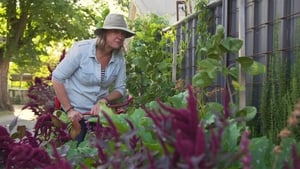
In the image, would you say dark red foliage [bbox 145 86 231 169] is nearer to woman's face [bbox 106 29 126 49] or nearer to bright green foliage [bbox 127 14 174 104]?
woman's face [bbox 106 29 126 49]

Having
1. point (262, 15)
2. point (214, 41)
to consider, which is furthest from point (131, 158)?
point (262, 15)

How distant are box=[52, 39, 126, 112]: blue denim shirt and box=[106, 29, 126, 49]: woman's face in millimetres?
160

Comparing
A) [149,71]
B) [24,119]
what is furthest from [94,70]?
[24,119]

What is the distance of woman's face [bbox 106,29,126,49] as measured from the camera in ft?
15.1

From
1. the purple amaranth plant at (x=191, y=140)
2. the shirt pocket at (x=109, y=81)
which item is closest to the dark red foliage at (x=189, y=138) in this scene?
the purple amaranth plant at (x=191, y=140)

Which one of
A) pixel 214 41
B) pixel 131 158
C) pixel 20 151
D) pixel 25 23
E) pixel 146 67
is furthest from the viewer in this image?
pixel 25 23

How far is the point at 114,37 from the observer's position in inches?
181

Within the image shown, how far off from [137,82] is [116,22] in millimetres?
4258

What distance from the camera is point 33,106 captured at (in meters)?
4.99

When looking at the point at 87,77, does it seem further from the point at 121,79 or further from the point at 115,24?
the point at 115,24

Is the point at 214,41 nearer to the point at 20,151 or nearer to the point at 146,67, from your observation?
the point at 20,151

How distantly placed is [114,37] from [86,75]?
0.42 metres

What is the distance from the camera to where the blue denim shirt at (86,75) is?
468cm

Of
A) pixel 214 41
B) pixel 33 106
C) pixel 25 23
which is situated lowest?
pixel 33 106
